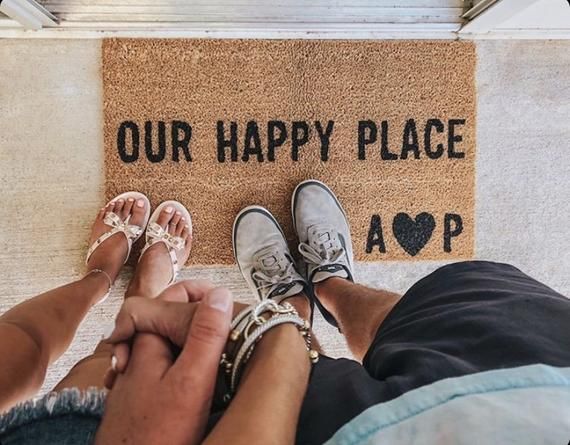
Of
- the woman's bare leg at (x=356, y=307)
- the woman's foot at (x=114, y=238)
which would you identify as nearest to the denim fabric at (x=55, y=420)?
the woman's bare leg at (x=356, y=307)

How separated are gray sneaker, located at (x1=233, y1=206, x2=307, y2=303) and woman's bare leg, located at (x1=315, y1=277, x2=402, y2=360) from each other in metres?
0.07

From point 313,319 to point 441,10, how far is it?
0.70m

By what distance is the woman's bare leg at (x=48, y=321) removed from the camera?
0.71 metres

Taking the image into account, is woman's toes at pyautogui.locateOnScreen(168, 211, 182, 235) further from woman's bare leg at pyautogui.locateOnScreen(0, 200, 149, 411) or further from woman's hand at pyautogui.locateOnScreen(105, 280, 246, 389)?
woman's hand at pyautogui.locateOnScreen(105, 280, 246, 389)

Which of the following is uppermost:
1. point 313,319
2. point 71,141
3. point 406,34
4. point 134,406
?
point 406,34

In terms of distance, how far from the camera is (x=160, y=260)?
44.7 inches

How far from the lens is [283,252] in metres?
1.19

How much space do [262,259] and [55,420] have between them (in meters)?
0.67

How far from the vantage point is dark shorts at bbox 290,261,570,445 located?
0.52 meters

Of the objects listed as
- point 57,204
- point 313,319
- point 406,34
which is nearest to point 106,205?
point 57,204

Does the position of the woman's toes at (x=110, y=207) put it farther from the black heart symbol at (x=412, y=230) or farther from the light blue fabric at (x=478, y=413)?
the light blue fabric at (x=478, y=413)

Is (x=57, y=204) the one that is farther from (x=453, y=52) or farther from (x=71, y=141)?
(x=453, y=52)

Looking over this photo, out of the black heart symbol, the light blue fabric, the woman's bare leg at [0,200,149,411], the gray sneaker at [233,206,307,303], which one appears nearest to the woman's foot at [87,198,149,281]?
the woman's bare leg at [0,200,149,411]

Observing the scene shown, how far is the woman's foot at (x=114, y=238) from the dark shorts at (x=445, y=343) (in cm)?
61
